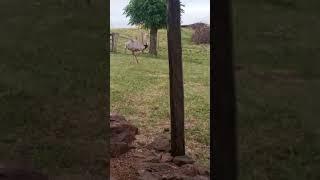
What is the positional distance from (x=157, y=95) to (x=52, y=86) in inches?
312

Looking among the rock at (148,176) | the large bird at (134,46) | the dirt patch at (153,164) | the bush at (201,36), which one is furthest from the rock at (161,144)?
the bush at (201,36)

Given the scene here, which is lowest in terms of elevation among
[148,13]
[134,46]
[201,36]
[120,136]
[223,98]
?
[120,136]

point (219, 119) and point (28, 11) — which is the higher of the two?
point (28, 11)

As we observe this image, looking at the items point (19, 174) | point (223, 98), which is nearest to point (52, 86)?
point (19, 174)

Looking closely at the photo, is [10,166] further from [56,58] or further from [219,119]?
[219,119]

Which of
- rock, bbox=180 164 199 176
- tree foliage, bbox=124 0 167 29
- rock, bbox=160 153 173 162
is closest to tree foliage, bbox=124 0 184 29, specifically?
tree foliage, bbox=124 0 167 29

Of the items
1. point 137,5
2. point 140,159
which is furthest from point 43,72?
point 137,5

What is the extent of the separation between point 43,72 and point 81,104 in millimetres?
196

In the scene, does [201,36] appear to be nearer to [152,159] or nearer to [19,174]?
[152,159]

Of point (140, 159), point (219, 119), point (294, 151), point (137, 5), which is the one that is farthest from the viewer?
point (137, 5)

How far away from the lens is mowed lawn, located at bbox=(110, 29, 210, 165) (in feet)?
27.0

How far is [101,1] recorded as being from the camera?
2.17 metres

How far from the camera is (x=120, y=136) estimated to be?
23.1 feet

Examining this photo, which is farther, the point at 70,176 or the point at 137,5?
the point at 137,5
